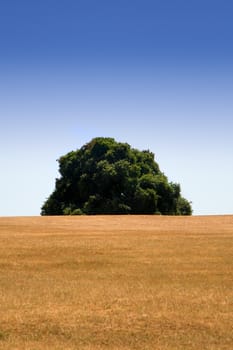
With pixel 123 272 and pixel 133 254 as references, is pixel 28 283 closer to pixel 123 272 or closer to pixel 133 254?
pixel 123 272

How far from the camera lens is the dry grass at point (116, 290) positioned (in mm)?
14273

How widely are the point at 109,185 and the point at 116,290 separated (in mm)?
48568

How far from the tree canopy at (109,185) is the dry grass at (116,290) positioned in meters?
28.7

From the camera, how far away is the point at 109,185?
224 feet

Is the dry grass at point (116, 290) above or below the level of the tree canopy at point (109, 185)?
below

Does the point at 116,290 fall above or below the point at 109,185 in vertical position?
below

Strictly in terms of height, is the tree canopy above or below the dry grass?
above

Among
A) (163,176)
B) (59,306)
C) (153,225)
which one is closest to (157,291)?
(59,306)

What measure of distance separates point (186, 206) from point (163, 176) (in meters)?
6.04

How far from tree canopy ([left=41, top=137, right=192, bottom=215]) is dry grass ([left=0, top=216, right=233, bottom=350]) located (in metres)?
28.7

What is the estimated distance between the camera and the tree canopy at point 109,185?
66812 mm

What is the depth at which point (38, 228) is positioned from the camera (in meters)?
40.4

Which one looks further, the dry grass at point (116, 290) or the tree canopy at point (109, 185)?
the tree canopy at point (109, 185)

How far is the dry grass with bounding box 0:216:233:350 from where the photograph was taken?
1427cm
